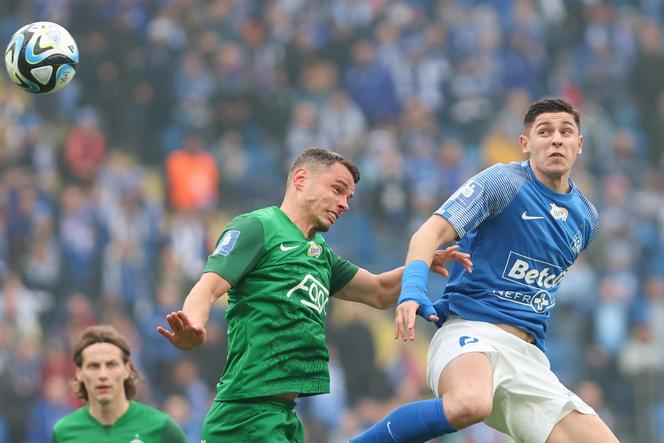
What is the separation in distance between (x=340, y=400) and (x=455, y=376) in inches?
309

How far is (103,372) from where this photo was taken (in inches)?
284

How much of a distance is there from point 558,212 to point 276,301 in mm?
1641

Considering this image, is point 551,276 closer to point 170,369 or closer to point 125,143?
point 170,369

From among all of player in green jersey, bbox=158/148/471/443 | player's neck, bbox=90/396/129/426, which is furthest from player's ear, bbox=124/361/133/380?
player in green jersey, bbox=158/148/471/443

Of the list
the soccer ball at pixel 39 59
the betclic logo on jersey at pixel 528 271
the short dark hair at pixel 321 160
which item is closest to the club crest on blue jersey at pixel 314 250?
the short dark hair at pixel 321 160

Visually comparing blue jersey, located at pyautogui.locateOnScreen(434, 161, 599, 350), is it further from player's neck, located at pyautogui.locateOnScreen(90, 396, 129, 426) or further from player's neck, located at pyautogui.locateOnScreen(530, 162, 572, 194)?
player's neck, located at pyautogui.locateOnScreen(90, 396, 129, 426)

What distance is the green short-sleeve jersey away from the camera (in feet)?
20.1

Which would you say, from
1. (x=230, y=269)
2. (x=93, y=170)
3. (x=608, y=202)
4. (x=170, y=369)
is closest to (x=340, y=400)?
(x=170, y=369)

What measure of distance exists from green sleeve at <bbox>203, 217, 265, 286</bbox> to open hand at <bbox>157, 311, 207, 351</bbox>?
0.47m

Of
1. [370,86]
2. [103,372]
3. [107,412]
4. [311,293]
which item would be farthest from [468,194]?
[370,86]

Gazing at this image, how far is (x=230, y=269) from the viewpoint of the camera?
19.8ft

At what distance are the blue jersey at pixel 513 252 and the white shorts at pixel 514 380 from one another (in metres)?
0.12

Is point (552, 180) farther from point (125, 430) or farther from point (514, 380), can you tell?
point (125, 430)

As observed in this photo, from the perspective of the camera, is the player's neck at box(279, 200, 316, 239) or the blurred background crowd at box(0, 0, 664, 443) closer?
the player's neck at box(279, 200, 316, 239)
